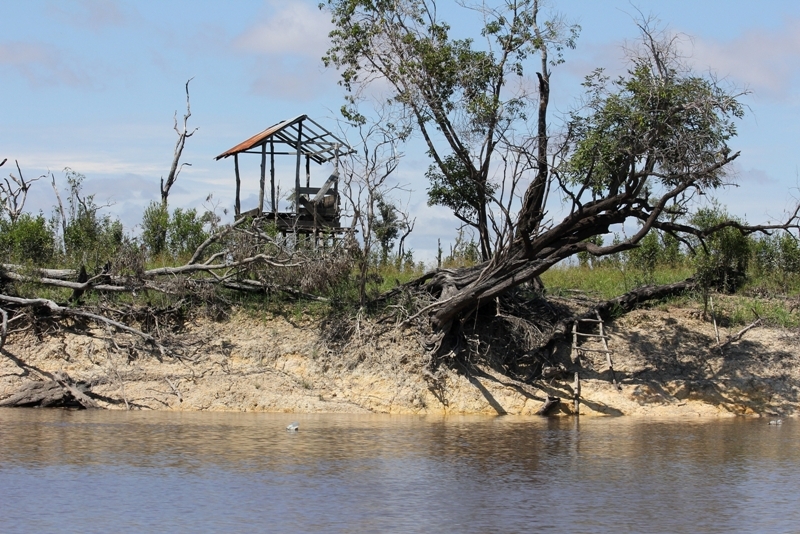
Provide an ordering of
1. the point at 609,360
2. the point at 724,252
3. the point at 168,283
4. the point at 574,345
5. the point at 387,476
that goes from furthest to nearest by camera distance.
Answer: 1. the point at 724,252
2. the point at 168,283
3. the point at 574,345
4. the point at 609,360
5. the point at 387,476

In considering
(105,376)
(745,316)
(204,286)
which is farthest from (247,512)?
(745,316)

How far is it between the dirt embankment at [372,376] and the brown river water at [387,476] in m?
1.48

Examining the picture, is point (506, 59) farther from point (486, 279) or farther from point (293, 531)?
point (293, 531)

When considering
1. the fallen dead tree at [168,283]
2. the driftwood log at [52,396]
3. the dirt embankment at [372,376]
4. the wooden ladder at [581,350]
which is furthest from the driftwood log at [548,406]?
the driftwood log at [52,396]

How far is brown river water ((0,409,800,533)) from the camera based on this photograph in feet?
29.8

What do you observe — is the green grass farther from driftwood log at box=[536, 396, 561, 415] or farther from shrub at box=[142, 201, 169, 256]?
shrub at box=[142, 201, 169, 256]

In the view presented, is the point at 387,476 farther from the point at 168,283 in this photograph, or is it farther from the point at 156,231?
the point at 156,231

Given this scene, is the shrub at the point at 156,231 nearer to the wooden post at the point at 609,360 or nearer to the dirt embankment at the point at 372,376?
the dirt embankment at the point at 372,376

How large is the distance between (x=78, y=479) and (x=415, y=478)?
3672 millimetres

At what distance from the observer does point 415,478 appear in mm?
11008

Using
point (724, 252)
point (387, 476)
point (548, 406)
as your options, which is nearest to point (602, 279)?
point (724, 252)

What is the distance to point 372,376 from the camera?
1789cm

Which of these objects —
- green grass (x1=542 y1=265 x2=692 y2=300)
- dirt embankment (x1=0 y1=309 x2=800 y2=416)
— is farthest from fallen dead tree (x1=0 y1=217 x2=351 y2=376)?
green grass (x1=542 y1=265 x2=692 y2=300)

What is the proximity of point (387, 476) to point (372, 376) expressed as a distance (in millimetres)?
6840
